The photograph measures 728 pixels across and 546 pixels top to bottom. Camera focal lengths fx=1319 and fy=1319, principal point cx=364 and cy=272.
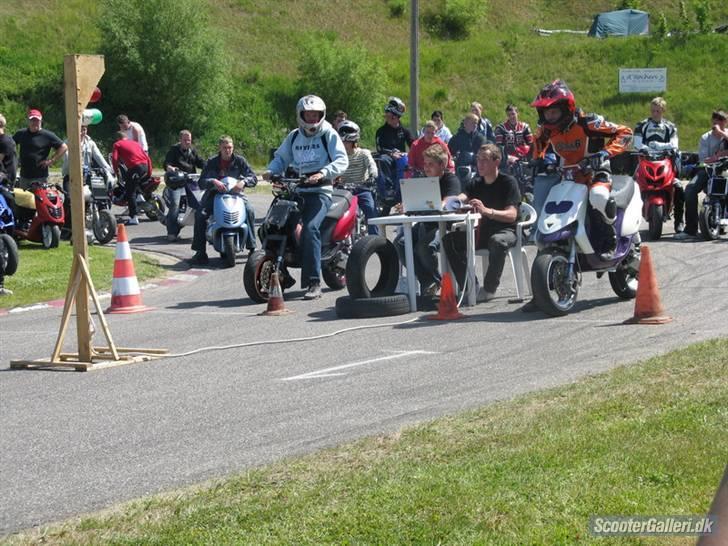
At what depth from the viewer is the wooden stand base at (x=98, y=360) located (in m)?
10.1

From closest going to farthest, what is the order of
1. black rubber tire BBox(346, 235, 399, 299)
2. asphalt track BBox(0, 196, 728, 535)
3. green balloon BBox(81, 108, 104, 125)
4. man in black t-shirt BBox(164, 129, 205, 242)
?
asphalt track BBox(0, 196, 728, 535) < green balloon BBox(81, 108, 104, 125) < black rubber tire BBox(346, 235, 399, 299) < man in black t-shirt BBox(164, 129, 205, 242)

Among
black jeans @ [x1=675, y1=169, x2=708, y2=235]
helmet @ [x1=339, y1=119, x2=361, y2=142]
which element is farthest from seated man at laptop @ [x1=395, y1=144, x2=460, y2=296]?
black jeans @ [x1=675, y1=169, x2=708, y2=235]

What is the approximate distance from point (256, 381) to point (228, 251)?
8.84 metres

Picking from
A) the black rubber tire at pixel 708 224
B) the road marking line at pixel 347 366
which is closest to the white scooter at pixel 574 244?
the road marking line at pixel 347 366

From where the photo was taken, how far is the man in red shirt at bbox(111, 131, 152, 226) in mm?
23312

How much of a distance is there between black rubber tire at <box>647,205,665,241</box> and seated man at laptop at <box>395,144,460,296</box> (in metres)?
6.26

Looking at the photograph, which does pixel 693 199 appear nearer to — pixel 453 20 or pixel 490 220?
pixel 490 220

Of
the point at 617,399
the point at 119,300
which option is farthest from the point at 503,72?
the point at 617,399

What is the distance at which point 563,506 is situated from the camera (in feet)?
17.7

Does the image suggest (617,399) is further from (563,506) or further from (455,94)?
(455,94)

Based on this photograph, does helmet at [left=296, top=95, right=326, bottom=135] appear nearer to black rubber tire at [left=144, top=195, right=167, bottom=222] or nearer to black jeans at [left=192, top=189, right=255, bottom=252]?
black jeans at [left=192, top=189, right=255, bottom=252]

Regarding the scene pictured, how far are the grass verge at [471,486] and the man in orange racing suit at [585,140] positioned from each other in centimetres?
528

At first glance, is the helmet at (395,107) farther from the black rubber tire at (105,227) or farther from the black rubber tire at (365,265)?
the black rubber tire at (365,265)

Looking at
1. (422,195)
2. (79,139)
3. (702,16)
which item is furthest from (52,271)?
(702,16)
